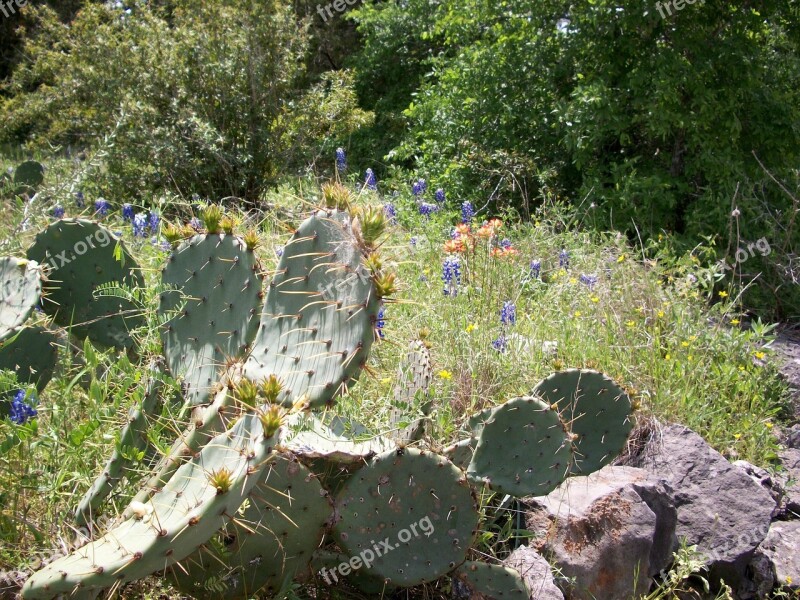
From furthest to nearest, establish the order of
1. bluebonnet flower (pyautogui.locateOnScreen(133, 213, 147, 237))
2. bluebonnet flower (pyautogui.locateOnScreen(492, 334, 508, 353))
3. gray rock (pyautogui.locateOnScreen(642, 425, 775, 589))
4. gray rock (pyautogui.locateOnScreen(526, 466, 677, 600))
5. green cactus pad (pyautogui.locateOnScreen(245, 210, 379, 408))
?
bluebonnet flower (pyautogui.locateOnScreen(133, 213, 147, 237)) → bluebonnet flower (pyautogui.locateOnScreen(492, 334, 508, 353)) → gray rock (pyautogui.locateOnScreen(642, 425, 775, 589)) → gray rock (pyautogui.locateOnScreen(526, 466, 677, 600)) → green cactus pad (pyautogui.locateOnScreen(245, 210, 379, 408))

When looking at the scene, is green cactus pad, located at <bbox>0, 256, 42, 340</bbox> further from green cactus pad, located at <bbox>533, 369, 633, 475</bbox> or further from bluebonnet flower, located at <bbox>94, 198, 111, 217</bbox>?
green cactus pad, located at <bbox>533, 369, 633, 475</bbox>

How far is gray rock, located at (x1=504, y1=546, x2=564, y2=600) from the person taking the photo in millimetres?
2535

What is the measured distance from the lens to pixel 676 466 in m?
3.33

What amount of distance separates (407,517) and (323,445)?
0.32 meters

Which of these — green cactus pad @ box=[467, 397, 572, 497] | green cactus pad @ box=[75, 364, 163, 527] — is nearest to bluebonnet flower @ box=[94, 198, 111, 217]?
green cactus pad @ box=[75, 364, 163, 527]

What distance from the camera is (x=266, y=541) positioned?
2.16 m

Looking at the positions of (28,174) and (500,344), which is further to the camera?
(28,174)

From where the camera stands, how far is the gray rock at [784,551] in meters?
3.18

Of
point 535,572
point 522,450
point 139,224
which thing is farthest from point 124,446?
point 139,224

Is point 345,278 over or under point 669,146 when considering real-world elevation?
over

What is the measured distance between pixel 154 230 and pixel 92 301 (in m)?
1.46

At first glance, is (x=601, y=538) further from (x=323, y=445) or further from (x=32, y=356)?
(x=32, y=356)

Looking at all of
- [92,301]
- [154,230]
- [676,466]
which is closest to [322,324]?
[92,301]

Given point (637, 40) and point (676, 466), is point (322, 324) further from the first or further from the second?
point (637, 40)
